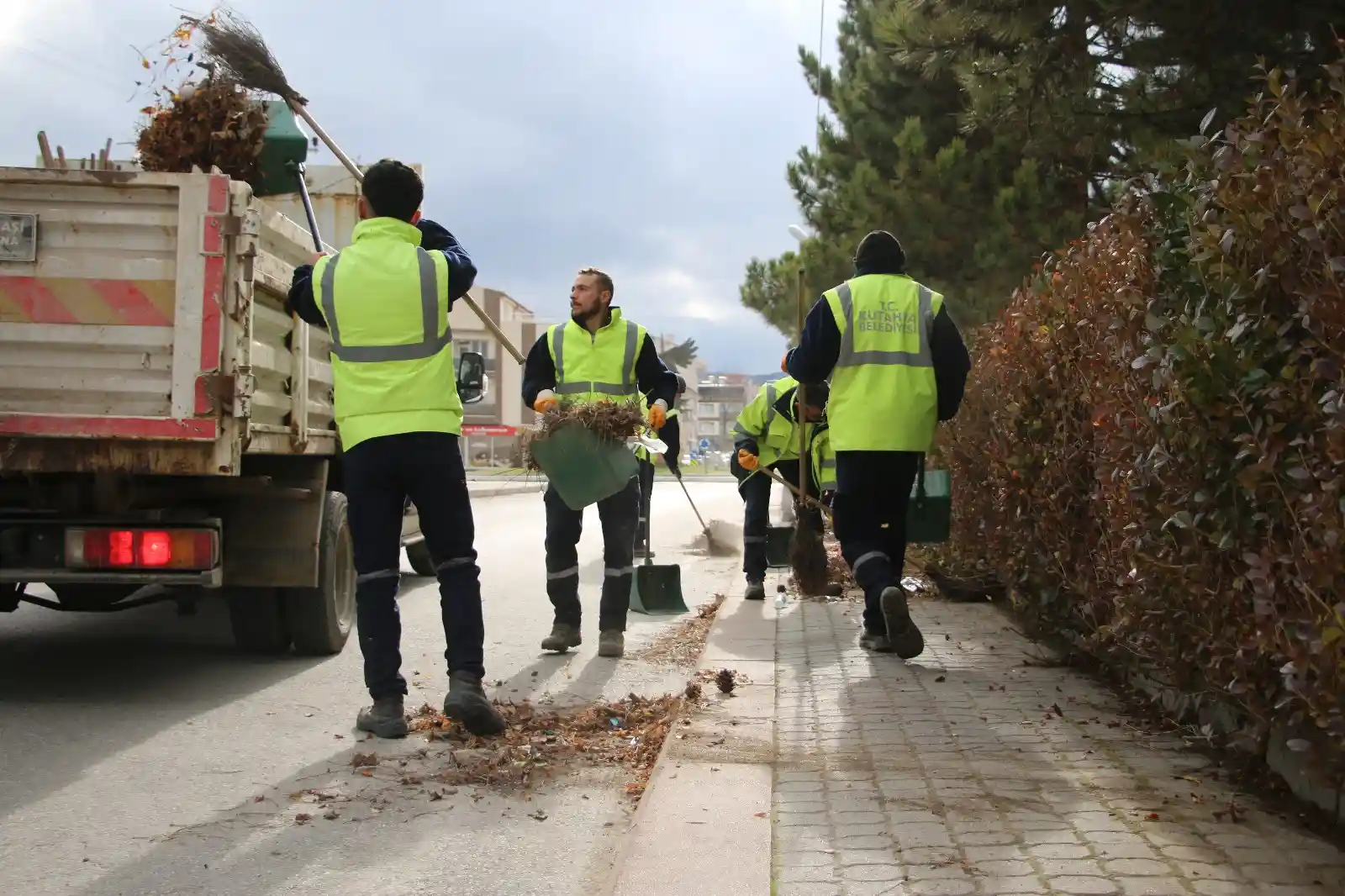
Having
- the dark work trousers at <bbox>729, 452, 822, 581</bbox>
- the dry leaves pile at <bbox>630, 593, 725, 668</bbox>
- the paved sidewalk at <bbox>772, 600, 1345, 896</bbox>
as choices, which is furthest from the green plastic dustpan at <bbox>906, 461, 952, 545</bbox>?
the dark work trousers at <bbox>729, 452, 822, 581</bbox>

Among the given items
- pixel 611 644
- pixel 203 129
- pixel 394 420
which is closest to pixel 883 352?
pixel 611 644

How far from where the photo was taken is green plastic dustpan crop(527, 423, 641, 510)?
709 cm

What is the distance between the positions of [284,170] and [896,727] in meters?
4.85

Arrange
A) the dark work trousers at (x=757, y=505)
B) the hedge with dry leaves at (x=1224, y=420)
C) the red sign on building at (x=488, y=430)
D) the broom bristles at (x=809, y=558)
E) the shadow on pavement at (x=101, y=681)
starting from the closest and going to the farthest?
the hedge with dry leaves at (x=1224, y=420), the shadow on pavement at (x=101, y=681), the red sign on building at (x=488, y=430), the broom bristles at (x=809, y=558), the dark work trousers at (x=757, y=505)

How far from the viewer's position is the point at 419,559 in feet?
38.7

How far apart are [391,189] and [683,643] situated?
355 centimetres

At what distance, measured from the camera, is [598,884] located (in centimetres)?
387

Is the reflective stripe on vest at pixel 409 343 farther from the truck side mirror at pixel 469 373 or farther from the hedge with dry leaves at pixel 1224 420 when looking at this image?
the truck side mirror at pixel 469 373

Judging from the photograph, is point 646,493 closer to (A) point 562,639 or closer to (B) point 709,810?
(A) point 562,639

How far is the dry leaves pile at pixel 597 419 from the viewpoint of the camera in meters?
7.09

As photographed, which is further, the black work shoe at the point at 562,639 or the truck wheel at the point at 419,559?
the truck wheel at the point at 419,559

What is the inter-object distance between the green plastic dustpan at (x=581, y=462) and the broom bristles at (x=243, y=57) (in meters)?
2.24

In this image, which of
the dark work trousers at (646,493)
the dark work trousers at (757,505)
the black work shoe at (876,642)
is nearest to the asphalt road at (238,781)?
the dark work trousers at (646,493)

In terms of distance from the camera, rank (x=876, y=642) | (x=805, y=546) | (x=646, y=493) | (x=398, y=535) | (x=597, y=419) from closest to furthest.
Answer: (x=398, y=535)
(x=876, y=642)
(x=597, y=419)
(x=805, y=546)
(x=646, y=493)
